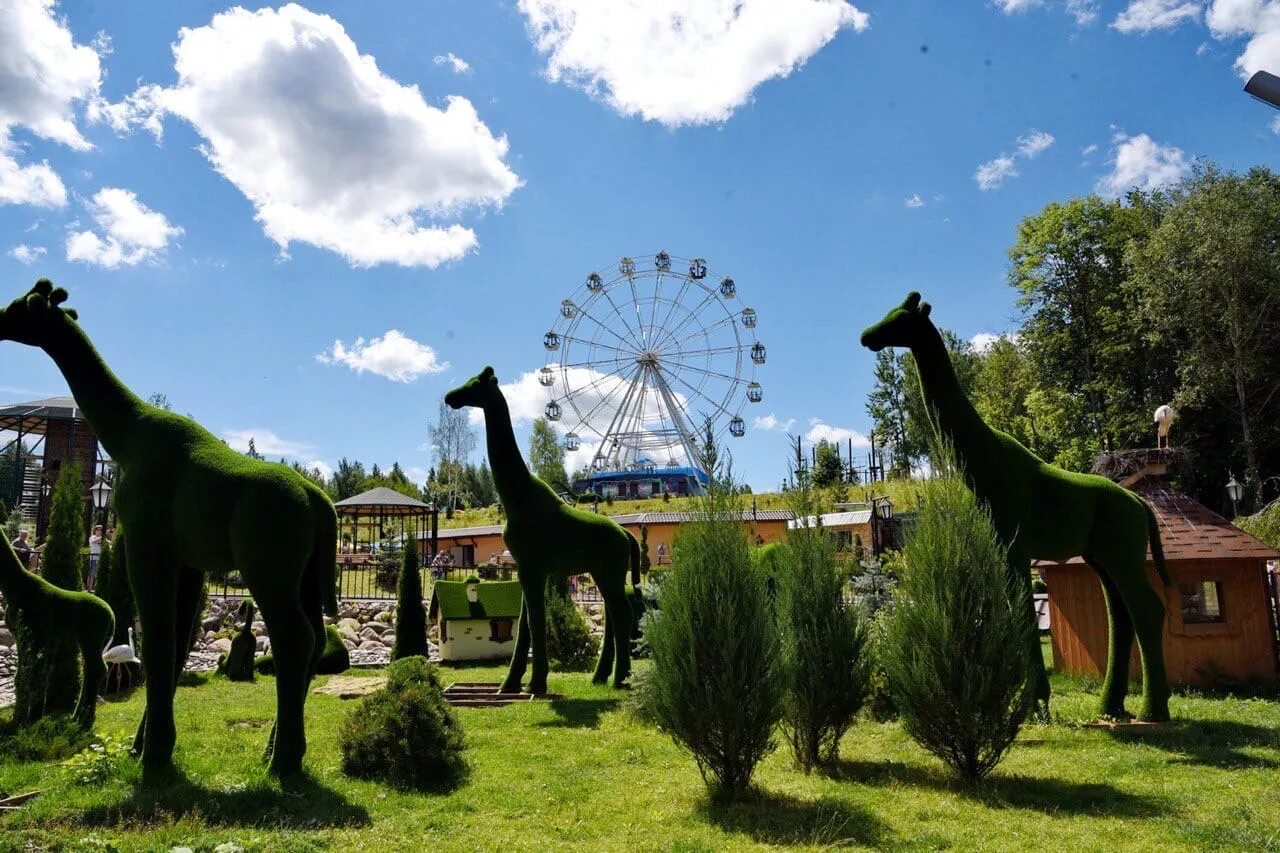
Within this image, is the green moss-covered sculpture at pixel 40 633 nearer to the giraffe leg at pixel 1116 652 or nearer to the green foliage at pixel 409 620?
the green foliage at pixel 409 620

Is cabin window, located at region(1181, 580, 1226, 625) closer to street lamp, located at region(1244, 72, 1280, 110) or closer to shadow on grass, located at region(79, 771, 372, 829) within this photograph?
street lamp, located at region(1244, 72, 1280, 110)

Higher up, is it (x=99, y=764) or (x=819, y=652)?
(x=819, y=652)

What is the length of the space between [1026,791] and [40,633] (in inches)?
347

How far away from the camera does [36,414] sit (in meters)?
30.1

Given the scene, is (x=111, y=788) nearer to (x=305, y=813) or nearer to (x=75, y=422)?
(x=305, y=813)

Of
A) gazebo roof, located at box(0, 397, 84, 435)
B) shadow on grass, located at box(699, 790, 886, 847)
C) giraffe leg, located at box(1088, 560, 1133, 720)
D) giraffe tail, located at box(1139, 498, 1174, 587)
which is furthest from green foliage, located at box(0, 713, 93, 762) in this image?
gazebo roof, located at box(0, 397, 84, 435)

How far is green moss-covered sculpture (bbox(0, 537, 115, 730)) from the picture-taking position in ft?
27.0

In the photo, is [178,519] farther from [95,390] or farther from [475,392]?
[475,392]

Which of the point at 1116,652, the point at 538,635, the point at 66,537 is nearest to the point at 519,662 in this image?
the point at 538,635

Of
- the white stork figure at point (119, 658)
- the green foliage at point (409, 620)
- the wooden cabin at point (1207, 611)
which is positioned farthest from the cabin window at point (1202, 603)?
the white stork figure at point (119, 658)

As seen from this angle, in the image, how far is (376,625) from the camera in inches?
738

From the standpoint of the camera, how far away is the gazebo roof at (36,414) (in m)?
30.0

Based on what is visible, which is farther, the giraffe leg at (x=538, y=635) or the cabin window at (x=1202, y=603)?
the giraffe leg at (x=538, y=635)

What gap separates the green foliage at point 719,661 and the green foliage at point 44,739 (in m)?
5.42
